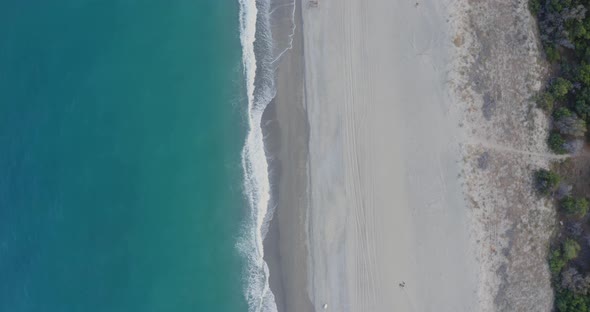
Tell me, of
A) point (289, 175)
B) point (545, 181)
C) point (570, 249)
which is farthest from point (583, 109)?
point (289, 175)

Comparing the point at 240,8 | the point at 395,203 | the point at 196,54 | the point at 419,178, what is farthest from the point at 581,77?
the point at 196,54

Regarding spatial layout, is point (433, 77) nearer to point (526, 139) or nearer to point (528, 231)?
point (526, 139)

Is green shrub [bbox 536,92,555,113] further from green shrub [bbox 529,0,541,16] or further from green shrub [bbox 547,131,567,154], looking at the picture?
green shrub [bbox 529,0,541,16]

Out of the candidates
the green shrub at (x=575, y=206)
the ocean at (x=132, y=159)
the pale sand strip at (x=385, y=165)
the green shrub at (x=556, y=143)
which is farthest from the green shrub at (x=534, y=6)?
the ocean at (x=132, y=159)

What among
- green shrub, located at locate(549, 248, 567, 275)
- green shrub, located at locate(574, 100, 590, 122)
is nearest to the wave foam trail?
green shrub, located at locate(549, 248, 567, 275)

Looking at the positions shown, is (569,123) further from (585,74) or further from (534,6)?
(534,6)

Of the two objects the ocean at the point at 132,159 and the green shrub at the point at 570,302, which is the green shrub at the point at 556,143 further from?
the ocean at the point at 132,159
